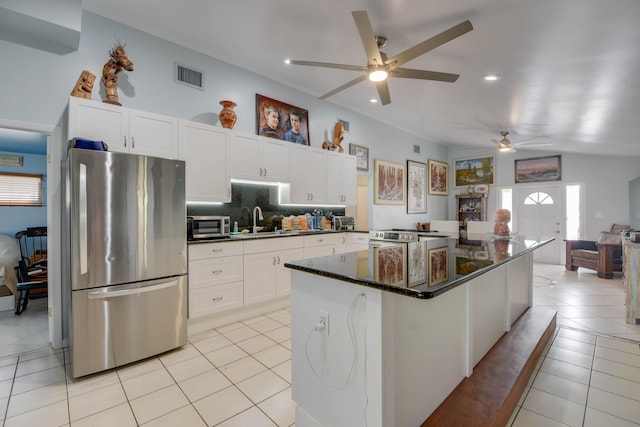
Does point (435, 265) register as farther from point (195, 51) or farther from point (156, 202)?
point (195, 51)

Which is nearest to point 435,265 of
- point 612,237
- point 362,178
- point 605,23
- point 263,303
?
point 605,23

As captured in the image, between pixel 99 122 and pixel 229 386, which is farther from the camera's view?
pixel 99 122

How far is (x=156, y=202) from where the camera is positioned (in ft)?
8.35

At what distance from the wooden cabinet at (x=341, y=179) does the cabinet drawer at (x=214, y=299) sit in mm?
2189

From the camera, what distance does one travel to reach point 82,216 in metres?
2.21

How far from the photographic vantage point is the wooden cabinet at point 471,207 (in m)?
7.96

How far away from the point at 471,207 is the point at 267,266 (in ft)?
22.5

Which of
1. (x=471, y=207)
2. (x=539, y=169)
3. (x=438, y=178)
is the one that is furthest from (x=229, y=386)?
(x=539, y=169)

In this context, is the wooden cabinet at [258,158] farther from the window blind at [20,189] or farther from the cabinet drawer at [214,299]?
the window blind at [20,189]

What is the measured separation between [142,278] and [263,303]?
59.5 inches

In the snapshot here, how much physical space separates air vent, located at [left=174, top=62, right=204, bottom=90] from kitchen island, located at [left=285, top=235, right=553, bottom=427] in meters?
3.10

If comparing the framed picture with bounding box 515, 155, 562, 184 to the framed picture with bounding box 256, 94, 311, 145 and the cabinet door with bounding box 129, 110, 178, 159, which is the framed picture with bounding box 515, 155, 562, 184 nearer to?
the framed picture with bounding box 256, 94, 311, 145

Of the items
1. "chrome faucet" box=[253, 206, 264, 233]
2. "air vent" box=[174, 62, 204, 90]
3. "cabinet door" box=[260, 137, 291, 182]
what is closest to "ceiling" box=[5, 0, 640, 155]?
"air vent" box=[174, 62, 204, 90]

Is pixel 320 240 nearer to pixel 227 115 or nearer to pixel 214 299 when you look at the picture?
pixel 214 299
